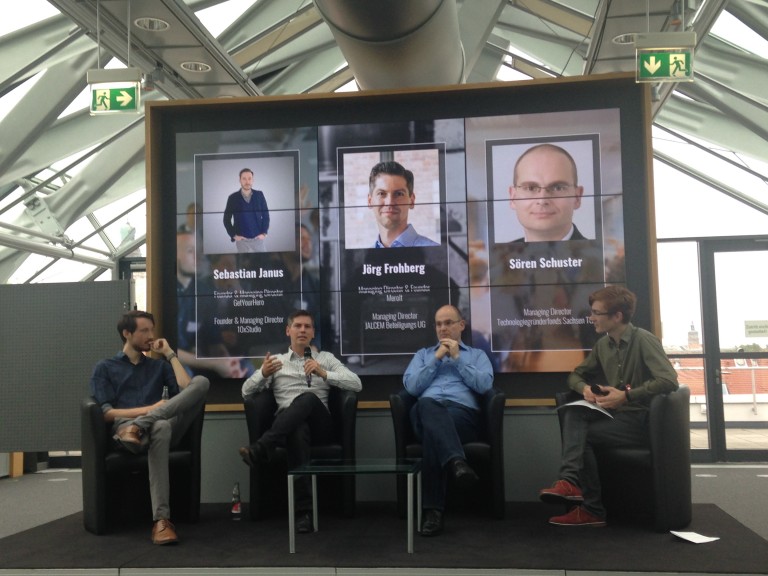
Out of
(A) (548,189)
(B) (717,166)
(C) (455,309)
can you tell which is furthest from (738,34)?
(C) (455,309)

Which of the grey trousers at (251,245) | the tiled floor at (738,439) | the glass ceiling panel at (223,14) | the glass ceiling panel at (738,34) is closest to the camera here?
the grey trousers at (251,245)

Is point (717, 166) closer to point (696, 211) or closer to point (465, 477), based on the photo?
point (696, 211)

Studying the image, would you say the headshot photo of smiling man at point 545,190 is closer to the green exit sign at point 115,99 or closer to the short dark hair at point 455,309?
the short dark hair at point 455,309

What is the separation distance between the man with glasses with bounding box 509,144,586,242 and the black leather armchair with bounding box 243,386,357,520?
158 cm

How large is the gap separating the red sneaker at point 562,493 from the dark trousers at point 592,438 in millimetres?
49

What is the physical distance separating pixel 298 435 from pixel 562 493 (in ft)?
4.52

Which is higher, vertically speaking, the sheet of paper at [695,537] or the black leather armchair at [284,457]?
the black leather armchair at [284,457]

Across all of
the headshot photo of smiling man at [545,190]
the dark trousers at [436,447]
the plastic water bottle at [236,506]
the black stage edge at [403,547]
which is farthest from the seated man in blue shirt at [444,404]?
the plastic water bottle at [236,506]

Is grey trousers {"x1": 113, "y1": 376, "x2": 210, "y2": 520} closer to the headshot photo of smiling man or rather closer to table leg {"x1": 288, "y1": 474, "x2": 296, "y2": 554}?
table leg {"x1": 288, "y1": 474, "x2": 296, "y2": 554}

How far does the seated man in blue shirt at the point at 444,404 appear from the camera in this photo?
13.7ft

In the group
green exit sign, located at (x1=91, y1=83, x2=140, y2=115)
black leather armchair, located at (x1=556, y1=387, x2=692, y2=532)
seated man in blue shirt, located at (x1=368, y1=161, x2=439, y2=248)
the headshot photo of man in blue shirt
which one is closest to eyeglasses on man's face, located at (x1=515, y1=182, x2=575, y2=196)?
seated man in blue shirt, located at (x1=368, y1=161, x2=439, y2=248)

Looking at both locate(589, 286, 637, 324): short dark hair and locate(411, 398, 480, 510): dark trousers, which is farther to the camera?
locate(589, 286, 637, 324): short dark hair

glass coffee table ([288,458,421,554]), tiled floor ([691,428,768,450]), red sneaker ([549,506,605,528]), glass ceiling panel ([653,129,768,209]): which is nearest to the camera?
glass coffee table ([288,458,421,554])

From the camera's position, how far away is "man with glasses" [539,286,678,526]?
4.23 meters
